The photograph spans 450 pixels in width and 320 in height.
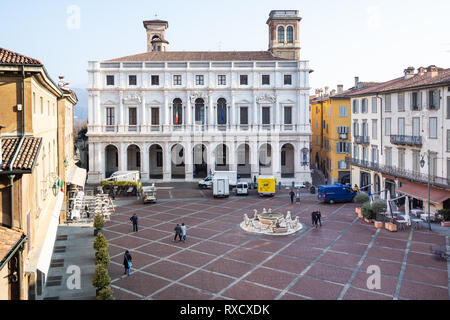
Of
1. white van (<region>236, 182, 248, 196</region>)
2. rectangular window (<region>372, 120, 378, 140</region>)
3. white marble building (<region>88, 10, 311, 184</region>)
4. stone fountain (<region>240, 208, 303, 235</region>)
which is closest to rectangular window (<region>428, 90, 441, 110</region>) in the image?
rectangular window (<region>372, 120, 378, 140</region>)

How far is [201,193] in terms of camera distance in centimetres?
4419

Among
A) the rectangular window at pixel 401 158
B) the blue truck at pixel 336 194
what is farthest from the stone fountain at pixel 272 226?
the rectangular window at pixel 401 158

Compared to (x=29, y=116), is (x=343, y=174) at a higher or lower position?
lower

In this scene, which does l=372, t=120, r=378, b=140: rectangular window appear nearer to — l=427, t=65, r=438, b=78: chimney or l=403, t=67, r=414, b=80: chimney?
l=403, t=67, r=414, b=80: chimney

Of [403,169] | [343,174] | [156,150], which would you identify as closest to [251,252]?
[403,169]

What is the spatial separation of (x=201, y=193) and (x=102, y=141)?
1558cm

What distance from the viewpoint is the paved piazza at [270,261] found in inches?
677

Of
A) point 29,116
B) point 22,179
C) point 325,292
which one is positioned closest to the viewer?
point 22,179

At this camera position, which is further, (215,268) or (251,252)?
(251,252)

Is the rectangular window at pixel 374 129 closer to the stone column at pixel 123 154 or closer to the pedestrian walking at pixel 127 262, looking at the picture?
the stone column at pixel 123 154

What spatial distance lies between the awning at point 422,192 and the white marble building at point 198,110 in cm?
1857

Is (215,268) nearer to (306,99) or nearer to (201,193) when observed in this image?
(201,193)

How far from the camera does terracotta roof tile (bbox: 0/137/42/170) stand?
1262cm

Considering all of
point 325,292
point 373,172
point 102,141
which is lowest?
point 325,292
